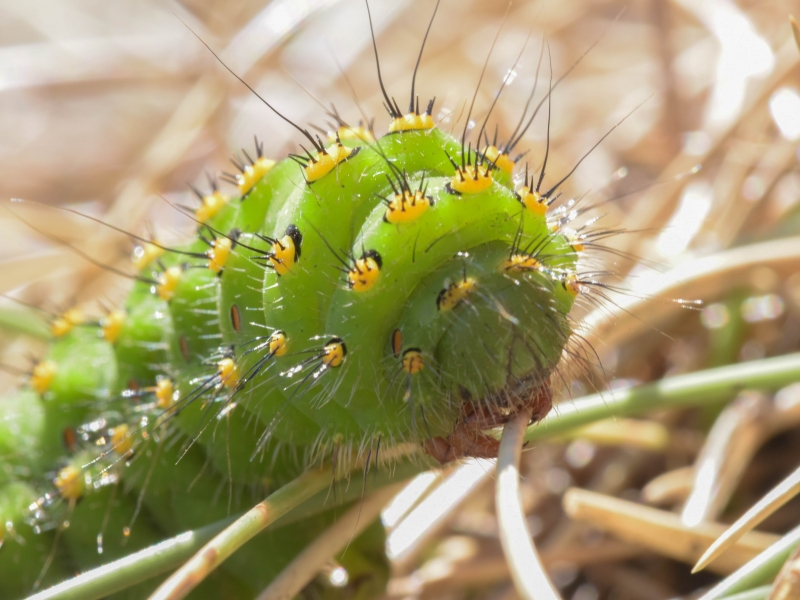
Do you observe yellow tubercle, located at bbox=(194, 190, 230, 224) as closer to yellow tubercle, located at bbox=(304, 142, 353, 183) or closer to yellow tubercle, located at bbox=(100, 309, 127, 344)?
yellow tubercle, located at bbox=(100, 309, 127, 344)

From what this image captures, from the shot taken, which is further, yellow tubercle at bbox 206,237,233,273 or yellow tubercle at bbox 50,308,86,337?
yellow tubercle at bbox 50,308,86,337

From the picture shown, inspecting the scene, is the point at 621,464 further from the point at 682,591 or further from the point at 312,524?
the point at 312,524

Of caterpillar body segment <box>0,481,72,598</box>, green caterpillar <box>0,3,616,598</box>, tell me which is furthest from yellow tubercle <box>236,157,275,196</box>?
caterpillar body segment <box>0,481,72,598</box>

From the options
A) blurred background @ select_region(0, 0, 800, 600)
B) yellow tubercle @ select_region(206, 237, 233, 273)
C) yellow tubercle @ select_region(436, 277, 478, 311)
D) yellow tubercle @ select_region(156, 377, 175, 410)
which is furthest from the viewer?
blurred background @ select_region(0, 0, 800, 600)

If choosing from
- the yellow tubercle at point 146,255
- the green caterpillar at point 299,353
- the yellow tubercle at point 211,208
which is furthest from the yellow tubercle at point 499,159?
the yellow tubercle at point 146,255

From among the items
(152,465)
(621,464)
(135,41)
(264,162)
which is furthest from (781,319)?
(135,41)

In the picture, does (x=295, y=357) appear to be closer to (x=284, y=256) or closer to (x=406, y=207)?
(x=284, y=256)

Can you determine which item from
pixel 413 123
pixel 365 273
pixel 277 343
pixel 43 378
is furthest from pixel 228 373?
pixel 43 378
